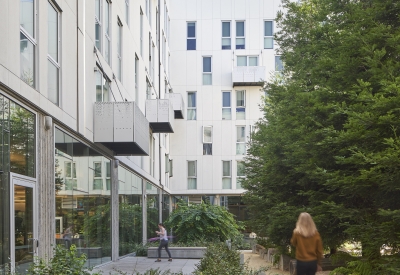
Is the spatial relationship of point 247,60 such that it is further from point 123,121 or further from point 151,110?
point 123,121

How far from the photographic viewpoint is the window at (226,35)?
54188mm

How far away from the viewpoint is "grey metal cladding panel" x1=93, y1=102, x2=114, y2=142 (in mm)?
20766

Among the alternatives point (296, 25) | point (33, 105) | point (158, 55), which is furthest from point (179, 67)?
point (33, 105)

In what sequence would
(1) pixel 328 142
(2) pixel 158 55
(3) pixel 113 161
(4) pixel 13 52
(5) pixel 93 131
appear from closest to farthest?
1. (4) pixel 13 52
2. (1) pixel 328 142
3. (5) pixel 93 131
4. (3) pixel 113 161
5. (2) pixel 158 55

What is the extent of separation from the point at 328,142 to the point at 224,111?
123 feet

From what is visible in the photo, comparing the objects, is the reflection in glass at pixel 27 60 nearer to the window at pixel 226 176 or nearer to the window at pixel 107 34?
the window at pixel 107 34

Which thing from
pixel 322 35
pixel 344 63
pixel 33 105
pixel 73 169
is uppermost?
pixel 322 35

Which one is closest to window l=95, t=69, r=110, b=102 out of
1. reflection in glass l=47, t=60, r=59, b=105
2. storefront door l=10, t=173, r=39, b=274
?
reflection in glass l=47, t=60, r=59, b=105

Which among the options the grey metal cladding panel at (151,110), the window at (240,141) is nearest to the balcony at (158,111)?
the grey metal cladding panel at (151,110)

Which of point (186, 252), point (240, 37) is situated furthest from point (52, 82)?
point (240, 37)

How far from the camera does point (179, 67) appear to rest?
53.9m

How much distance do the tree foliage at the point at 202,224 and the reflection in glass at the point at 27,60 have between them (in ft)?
66.2

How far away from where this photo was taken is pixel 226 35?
54.4 meters

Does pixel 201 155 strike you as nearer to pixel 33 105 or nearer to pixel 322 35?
pixel 322 35
